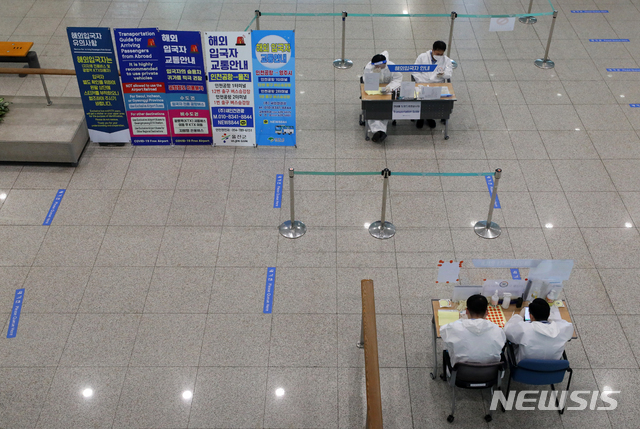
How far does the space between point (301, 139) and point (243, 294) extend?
2.91m

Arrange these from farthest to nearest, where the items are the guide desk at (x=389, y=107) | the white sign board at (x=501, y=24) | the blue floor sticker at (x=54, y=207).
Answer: the white sign board at (x=501, y=24) → the guide desk at (x=389, y=107) → the blue floor sticker at (x=54, y=207)

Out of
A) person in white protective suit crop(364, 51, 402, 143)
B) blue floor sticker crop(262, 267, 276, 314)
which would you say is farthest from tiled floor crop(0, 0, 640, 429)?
person in white protective suit crop(364, 51, 402, 143)

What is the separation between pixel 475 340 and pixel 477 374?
0.92ft

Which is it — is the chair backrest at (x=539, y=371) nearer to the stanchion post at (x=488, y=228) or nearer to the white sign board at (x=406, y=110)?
the stanchion post at (x=488, y=228)

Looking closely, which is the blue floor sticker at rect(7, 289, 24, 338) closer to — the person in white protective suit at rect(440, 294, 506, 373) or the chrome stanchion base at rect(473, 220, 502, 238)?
the person in white protective suit at rect(440, 294, 506, 373)

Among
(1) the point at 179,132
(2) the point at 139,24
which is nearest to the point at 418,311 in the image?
(1) the point at 179,132

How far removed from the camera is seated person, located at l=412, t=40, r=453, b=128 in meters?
8.54

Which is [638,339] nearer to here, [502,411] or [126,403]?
[502,411]

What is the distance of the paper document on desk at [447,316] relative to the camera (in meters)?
5.54

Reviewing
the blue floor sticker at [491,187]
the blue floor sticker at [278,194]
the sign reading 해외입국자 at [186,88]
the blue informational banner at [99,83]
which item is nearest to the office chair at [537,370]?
the blue floor sticker at [491,187]

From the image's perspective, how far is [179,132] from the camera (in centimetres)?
834

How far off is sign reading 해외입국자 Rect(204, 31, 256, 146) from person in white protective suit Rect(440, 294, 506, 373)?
4.25 m

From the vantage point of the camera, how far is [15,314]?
6199 mm

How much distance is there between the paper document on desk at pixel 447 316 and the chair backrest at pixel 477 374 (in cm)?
57
